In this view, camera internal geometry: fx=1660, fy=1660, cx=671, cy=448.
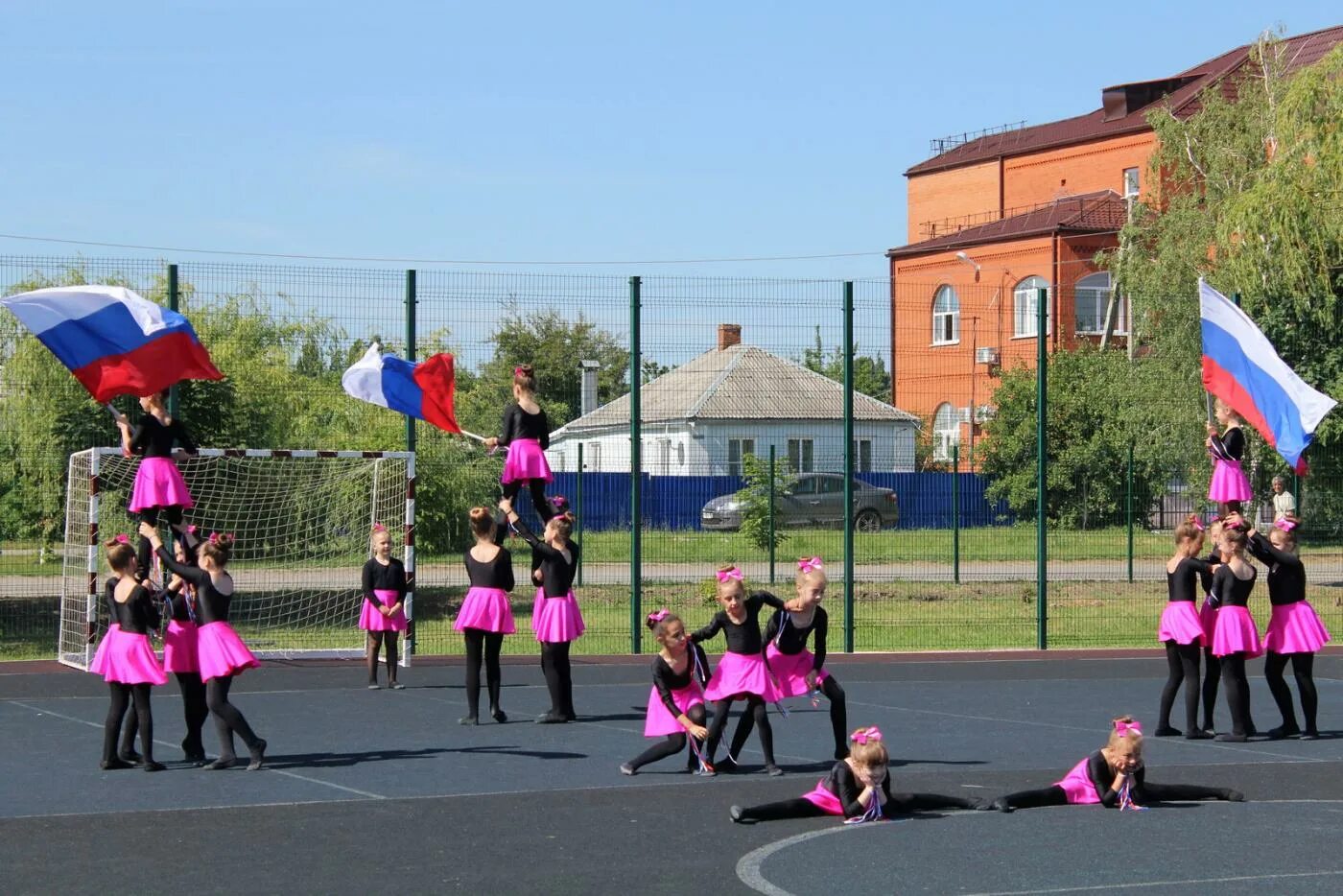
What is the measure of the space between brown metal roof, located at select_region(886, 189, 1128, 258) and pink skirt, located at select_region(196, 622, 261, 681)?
42887 mm

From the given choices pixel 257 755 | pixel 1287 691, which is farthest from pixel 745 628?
pixel 1287 691

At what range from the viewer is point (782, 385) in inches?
764

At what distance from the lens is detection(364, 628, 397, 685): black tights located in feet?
49.0

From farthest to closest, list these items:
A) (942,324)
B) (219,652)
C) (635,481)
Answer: (942,324)
(635,481)
(219,652)

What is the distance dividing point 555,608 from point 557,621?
0.10 metres

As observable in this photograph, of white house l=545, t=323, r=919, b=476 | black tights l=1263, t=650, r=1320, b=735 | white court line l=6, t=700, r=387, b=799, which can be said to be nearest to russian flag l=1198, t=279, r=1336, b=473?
black tights l=1263, t=650, r=1320, b=735

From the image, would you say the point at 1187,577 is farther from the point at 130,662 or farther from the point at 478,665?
the point at 130,662

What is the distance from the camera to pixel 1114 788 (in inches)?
362

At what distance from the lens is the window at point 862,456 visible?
1908 centimetres

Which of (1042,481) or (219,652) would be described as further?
(1042,481)

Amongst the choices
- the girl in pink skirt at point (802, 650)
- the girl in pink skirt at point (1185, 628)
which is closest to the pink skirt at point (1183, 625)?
the girl in pink skirt at point (1185, 628)

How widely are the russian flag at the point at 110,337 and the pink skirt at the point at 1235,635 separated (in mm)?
8049

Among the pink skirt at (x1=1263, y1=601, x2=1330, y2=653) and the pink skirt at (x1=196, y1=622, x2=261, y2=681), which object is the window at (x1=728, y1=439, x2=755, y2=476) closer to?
the pink skirt at (x1=1263, y1=601, x2=1330, y2=653)

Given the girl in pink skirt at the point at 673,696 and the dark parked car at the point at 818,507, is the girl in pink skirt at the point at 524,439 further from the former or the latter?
the dark parked car at the point at 818,507
